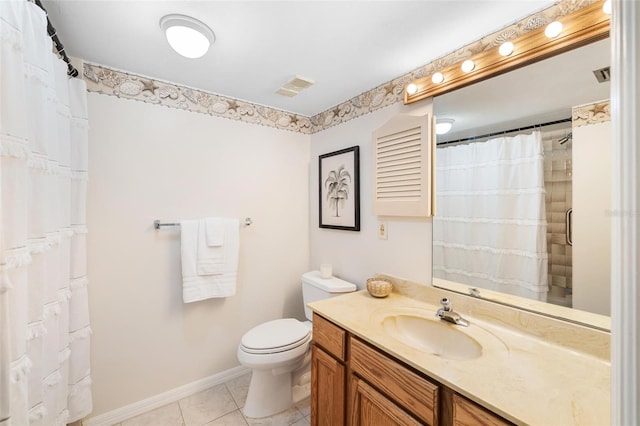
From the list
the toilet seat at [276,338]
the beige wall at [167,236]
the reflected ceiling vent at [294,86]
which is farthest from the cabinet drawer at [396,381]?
the reflected ceiling vent at [294,86]

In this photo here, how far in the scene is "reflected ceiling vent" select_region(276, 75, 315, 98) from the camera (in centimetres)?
173

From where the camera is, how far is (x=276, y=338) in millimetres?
1736

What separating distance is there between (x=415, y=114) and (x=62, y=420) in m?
2.34

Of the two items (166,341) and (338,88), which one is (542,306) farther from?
(166,341)

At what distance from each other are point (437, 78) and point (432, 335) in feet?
4.32

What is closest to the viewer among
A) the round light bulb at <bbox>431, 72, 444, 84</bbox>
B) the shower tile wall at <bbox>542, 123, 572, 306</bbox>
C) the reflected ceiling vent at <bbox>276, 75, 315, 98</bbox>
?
the shower tile wall at <bbox>542, 123, 572, 306</bbox>

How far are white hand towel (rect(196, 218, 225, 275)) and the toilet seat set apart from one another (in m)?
0.50

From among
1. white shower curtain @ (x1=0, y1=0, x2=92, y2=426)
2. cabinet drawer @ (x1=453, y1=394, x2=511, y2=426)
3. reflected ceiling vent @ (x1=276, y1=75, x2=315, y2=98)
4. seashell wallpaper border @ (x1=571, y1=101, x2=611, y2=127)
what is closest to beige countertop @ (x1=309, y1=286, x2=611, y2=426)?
cabinet drawer @ (x1=453, y1=394, x2=511, y2=426)

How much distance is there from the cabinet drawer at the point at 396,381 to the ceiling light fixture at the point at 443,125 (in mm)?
1161

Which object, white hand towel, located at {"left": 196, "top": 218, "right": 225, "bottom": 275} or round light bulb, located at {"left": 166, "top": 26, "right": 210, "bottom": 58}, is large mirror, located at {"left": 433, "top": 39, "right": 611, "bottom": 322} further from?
white hand towel, located at {"left": 196, "top": 218, "right": 225, "bottom": 275}

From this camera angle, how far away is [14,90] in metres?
0.77

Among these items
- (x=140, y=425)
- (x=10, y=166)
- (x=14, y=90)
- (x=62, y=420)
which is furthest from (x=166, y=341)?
(x=14, y=90)

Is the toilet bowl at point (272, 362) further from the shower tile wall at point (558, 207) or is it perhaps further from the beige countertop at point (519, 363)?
the shower tile wall at point (558, 207)

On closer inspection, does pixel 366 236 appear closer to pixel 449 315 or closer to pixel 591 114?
pixel 449 315
